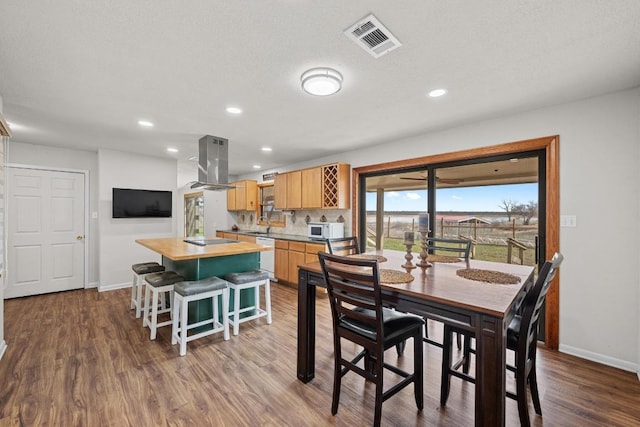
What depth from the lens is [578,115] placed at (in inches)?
103

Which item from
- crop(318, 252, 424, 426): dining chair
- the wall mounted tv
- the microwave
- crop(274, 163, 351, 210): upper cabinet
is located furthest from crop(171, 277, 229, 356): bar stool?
the wall mounted tv

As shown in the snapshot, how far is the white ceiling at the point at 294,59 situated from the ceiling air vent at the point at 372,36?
4cm

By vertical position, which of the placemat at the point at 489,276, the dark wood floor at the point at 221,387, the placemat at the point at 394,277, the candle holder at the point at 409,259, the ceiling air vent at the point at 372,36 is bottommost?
the dark wood floor at the point at 221,387

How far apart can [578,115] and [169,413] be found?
4.18 meters

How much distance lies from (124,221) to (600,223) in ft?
21.4

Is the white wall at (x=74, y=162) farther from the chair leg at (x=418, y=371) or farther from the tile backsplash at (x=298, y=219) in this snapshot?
the chair leg at (x=418, y=371)

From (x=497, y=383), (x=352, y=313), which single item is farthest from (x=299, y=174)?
(x=497, y=383)

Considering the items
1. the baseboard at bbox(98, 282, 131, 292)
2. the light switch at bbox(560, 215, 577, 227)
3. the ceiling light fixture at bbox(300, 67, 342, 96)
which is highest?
the ceiling light fixture at bbox(300, 67, 342, 96)

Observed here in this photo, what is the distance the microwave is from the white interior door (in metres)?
4.04

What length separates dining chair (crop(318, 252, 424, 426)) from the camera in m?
1.55

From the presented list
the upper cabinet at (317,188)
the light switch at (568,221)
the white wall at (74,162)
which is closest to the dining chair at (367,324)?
the light switch at (568,221)

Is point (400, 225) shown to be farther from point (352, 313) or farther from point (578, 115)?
point (352, 313)

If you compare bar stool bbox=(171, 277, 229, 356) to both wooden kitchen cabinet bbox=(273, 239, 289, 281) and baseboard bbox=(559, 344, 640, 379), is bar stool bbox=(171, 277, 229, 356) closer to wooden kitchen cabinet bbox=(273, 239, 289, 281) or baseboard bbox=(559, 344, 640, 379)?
wooden kitchen cabinet bbox=(273, 239, 289, 281)

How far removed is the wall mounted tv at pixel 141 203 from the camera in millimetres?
4805
